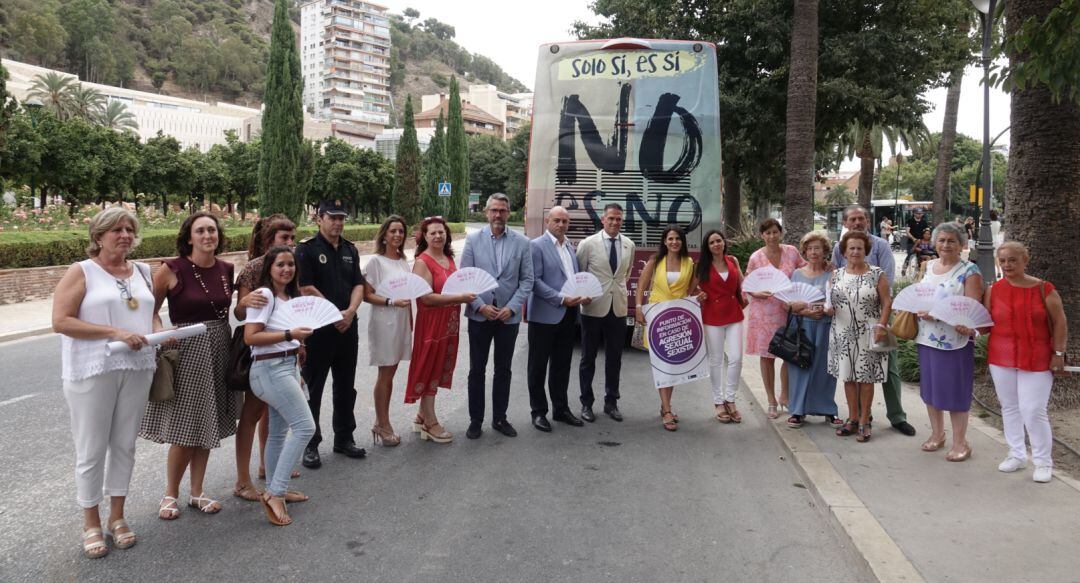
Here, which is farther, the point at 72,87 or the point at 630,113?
the point at 72,87

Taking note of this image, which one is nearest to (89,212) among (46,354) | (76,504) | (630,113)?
(46,354)

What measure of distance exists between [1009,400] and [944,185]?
69.1 ft

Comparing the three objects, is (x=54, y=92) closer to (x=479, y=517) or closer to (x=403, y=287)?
(x=403, y=287)

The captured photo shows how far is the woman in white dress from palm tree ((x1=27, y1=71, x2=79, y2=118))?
227 ft

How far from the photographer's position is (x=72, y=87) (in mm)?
69812

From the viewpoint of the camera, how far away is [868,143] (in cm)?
2895

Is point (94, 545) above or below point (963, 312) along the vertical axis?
below

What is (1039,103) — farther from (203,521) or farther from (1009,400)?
(203,521)

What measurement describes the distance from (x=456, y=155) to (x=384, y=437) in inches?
1831

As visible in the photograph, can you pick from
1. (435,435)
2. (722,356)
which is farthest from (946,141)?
(435,435)

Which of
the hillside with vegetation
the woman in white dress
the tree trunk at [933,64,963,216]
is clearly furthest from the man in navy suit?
the hillside with vegetation

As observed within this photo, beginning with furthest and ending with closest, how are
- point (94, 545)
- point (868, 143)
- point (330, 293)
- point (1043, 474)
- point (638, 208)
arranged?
point (868, 143), point (638, 208), point (330, 293), point (1043, 474), point (94, 545)

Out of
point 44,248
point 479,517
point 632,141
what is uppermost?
point 632,141

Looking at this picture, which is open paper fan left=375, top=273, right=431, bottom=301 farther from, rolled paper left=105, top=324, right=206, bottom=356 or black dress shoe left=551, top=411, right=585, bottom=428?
black dress shoe left=551, top=411, right=585, bottom=428
